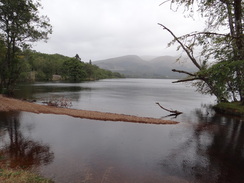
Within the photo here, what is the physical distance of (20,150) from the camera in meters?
9.91

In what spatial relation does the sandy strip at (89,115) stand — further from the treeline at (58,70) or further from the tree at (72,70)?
the tree at (72,70)

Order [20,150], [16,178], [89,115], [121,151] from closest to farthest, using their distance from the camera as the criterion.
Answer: [16,178]
[20,150]
[121,151]
[89,115]

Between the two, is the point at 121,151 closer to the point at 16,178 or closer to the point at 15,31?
the point at 16,178

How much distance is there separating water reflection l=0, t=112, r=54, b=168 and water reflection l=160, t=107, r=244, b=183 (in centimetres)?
685

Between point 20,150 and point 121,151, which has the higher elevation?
point 20,150

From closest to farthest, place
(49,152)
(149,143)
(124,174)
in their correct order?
(124,174) < (49,152) < (149,143)

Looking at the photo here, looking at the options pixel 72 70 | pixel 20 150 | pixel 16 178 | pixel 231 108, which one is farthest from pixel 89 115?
pixel 72 70

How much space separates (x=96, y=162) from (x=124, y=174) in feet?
6.09

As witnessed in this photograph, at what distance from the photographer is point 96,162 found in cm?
912

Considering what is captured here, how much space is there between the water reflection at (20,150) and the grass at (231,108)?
2552 centimetres

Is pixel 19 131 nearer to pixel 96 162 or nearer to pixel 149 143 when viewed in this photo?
pixel 96 162

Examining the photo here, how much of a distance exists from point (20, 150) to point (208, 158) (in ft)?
38.4

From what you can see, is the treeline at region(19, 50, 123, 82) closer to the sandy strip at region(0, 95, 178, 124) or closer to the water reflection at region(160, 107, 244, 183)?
the sandy strip at region(0, 95, 178, 124)

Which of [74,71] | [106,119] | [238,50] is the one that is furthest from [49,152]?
[74,71]
